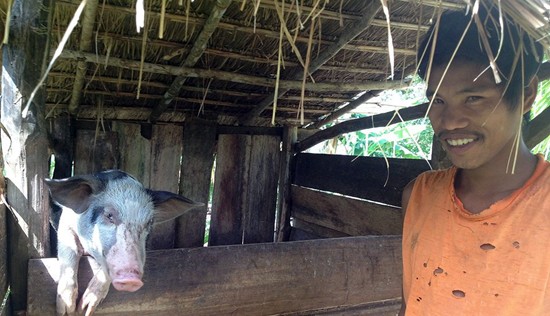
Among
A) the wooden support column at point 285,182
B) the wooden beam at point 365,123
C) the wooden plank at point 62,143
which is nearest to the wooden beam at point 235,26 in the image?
the wooden beam at point 365,123

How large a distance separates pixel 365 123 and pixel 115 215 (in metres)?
2.04

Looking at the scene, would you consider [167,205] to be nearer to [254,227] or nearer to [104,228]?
[104,228]

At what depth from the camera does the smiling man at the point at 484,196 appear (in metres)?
1.21

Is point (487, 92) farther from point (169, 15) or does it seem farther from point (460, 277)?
point (169, 15)

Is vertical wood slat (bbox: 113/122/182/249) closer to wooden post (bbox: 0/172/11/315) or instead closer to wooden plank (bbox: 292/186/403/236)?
wooden plank (bbox: 292/186/403/236)

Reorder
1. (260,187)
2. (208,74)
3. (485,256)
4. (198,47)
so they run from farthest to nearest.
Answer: (260,187)
(208,74)
(198,47)
(485,256)

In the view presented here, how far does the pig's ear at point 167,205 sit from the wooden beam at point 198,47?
818 millimetres

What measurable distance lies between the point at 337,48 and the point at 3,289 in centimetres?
195

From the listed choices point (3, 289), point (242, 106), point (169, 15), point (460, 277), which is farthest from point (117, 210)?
point (242, 106)

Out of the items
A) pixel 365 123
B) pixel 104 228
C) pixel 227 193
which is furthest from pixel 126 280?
pixel 227 193

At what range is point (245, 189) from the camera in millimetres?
4066

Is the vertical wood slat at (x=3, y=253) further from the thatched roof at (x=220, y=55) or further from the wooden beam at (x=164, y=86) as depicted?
the wooden beam at (x=164, y=86)

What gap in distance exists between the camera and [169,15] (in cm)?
219

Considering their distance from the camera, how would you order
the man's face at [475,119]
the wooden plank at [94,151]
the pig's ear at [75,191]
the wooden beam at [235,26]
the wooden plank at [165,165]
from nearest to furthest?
the man's face at [475,119] < the pig's ear at [75,191] < the wooden beam at [235,26] < the wooden plank at [94,151] < the wooden plank at [165,165]
